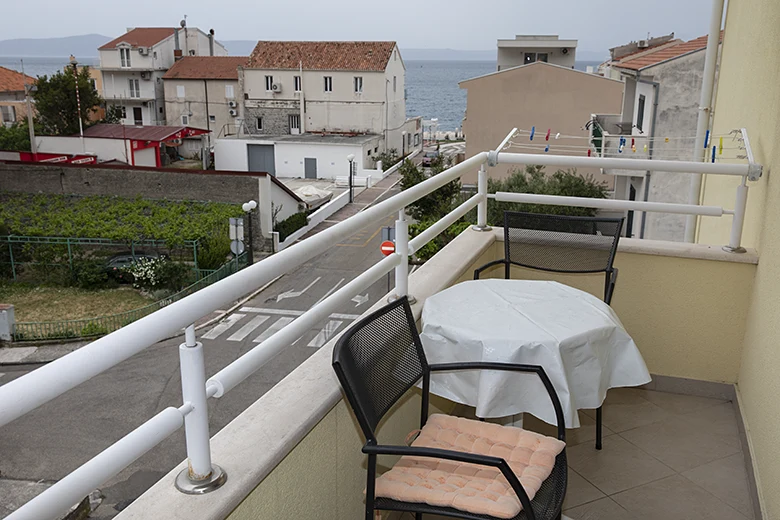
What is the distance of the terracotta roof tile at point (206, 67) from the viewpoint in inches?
1880

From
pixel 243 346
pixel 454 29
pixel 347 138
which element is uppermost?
pixel 454 29

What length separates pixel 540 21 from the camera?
613 feet

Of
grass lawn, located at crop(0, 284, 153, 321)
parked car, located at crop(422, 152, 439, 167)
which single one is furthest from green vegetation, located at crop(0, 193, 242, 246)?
parked car, located at crop(422, 152, 439, 167)

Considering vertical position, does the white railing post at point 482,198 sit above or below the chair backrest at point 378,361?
above

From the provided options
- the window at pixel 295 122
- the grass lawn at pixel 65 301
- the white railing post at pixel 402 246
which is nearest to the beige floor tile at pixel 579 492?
the white railing post at pixel 402 246

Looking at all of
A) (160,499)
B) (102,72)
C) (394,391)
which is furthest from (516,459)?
(102,72)

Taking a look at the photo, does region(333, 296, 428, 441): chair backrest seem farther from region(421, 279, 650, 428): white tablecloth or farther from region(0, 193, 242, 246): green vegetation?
region(0, 193, 242, 246): green vegetation

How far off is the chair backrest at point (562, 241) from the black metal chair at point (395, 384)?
1.42 metres

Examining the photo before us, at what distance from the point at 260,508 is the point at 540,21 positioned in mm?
200651

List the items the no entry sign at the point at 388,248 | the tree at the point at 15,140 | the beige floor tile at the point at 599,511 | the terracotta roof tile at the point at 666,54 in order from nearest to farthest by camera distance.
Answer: the beige floor tile at the point at 599,511
the no entry sign at the point at 388,248
the terracotta roof tile at the point at 666,54
the tree at the point at 15,140

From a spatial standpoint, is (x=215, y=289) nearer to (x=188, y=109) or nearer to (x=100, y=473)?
(x=100, y=473)

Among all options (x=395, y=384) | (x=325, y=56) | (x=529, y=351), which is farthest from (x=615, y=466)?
(x=325, y=56)

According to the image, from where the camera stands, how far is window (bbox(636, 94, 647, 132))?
16797mm

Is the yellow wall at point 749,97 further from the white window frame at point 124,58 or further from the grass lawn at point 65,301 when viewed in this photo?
the white window frame at point 124,58
